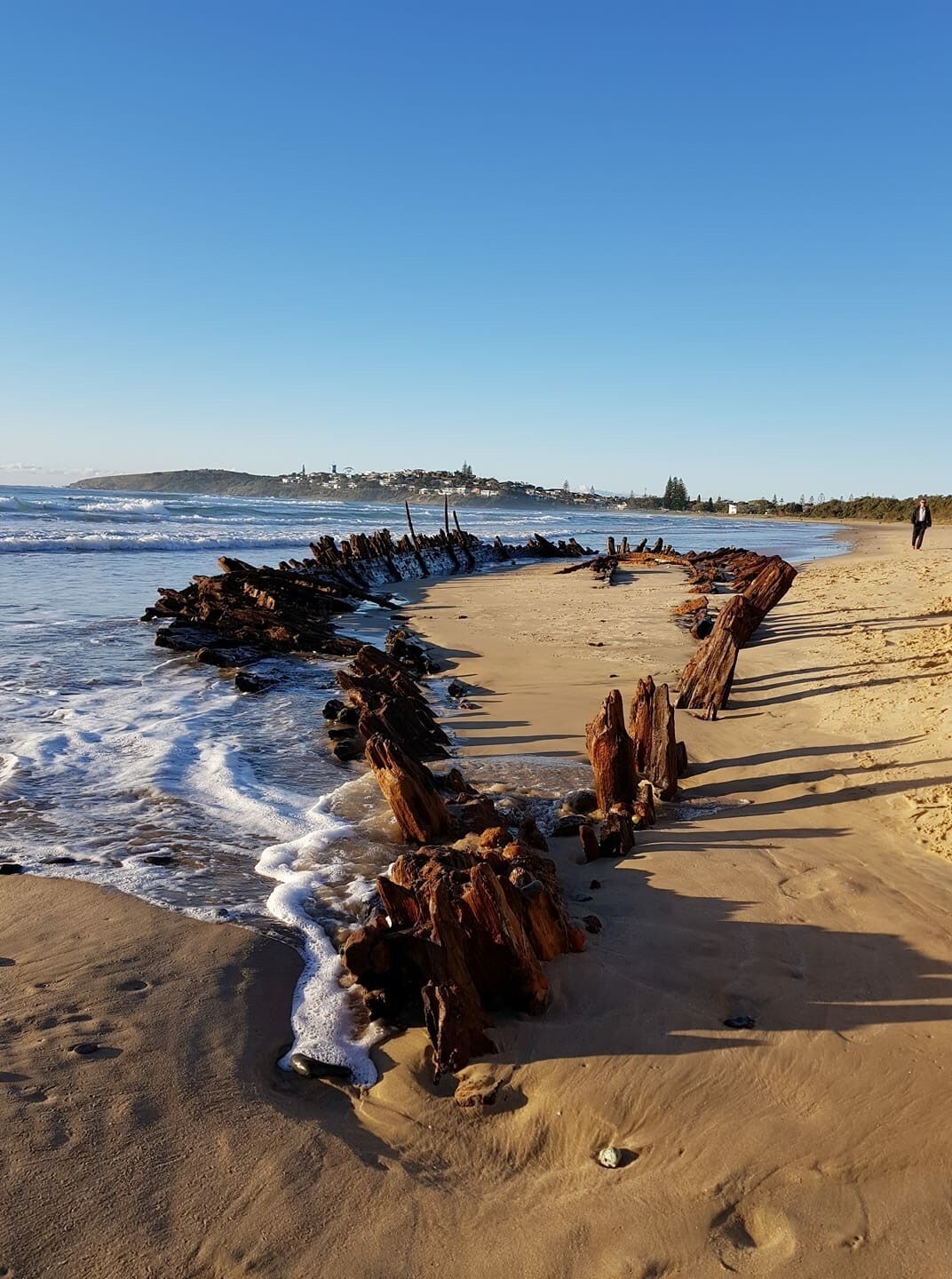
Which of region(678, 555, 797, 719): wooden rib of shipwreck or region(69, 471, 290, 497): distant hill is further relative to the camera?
region(69, 471, 290, 497): distant hill

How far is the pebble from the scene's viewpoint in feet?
8.82

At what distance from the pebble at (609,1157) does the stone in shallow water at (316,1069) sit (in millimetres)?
958

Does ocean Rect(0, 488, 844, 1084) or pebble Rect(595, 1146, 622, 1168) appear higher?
pebble Rect(595, 1146, 622, 1168)

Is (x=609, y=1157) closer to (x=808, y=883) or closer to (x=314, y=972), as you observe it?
(x=314, y=972)

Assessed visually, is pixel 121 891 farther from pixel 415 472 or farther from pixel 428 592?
pixel 415 472

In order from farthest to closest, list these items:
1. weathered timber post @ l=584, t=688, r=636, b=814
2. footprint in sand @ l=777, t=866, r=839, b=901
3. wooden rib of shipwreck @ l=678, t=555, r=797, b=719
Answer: wooden rib of shipwreck @ l=678, t=555, r=797, b=719 < weathered timber post @ l=584, t=688, r=636, b=814 < footprint in sand @ l=777, t=866, r=839, b=901

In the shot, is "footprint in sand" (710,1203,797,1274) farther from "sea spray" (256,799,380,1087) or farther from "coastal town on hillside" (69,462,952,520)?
"coastal town on hillside" (69,462,952,520)

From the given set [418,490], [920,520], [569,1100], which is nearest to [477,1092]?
[569,1100]

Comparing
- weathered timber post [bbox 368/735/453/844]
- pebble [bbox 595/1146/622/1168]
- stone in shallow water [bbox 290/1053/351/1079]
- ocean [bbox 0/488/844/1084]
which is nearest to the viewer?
pebble [bbox 595/1146/622/1168]

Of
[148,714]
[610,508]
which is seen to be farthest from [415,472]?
[148,714]

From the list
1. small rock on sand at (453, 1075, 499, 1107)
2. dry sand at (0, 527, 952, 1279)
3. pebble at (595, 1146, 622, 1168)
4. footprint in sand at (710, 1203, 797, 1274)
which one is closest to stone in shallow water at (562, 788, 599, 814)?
dry sand at (0, 527, 952, 1279)

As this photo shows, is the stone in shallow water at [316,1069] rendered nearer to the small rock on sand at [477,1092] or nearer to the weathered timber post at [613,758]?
the small rock on sand at [477,1092]

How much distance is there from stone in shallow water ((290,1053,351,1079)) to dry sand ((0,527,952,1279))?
6 cm

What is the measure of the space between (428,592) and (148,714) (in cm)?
1393
